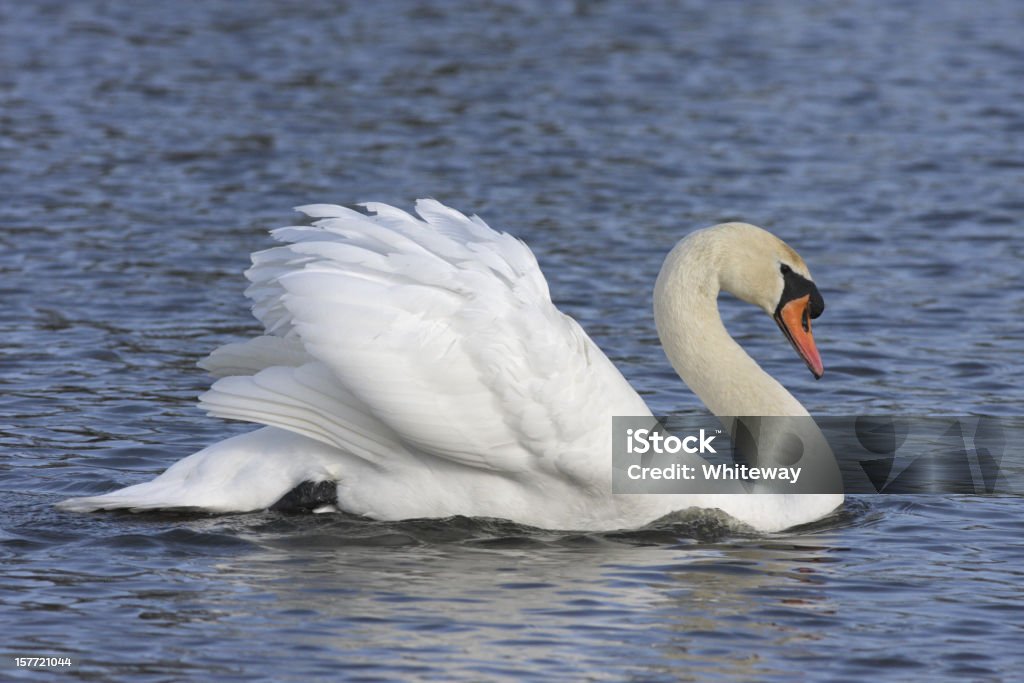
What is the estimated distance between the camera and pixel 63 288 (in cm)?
1286

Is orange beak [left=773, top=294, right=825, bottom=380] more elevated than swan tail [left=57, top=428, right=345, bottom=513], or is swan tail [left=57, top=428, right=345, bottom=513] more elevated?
orange beak [left=773, top=294, right=825, bottom=380]

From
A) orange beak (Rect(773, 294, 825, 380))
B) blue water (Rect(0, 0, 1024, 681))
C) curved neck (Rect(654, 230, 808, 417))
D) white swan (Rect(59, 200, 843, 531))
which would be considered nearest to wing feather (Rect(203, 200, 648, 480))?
white swan (Rect(59, 200, 843, 531))

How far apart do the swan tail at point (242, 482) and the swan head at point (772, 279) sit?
2047 mm

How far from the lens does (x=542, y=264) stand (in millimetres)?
13766

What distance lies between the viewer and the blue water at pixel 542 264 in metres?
7.12

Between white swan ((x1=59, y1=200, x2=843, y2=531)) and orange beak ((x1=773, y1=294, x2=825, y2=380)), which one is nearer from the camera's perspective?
white swan ((x1=59, y1=200, x2=843, y2=531))

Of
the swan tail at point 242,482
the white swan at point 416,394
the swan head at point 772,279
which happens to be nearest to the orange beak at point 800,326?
the swan head at point 772,279

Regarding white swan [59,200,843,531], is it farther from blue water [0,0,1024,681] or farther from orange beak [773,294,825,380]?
orange beak [773,294,825,380]

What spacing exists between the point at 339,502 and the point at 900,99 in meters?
12.1

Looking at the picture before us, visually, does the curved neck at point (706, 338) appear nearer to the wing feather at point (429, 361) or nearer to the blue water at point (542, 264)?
the blue water at point (542, 264)

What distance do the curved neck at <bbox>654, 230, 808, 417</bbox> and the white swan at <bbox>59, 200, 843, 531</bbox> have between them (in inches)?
22.3

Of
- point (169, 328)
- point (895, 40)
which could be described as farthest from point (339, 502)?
point (895, 40)

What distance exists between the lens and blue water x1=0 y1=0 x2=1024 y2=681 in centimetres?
712

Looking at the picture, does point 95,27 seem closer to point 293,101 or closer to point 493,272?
point 293,101
